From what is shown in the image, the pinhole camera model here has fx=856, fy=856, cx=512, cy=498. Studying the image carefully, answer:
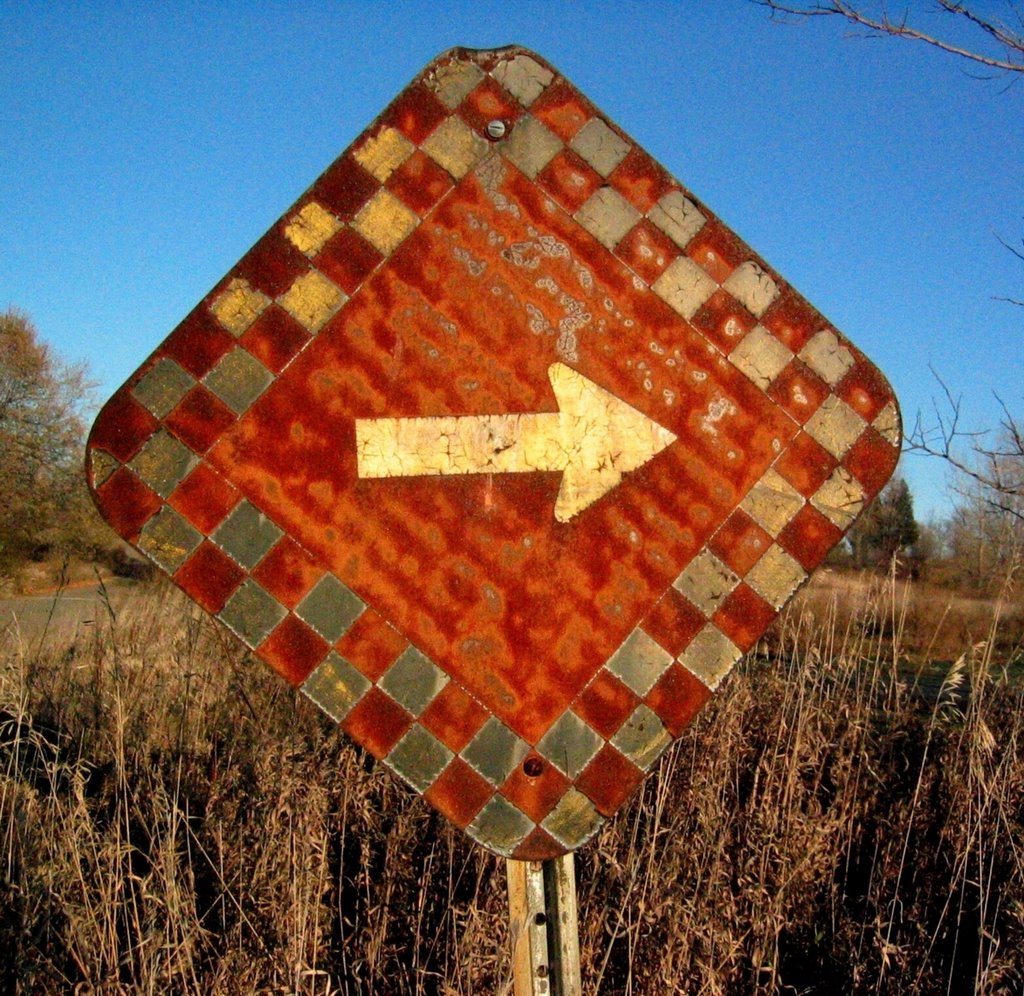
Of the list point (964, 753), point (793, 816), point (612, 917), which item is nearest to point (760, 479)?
point (612, 917)

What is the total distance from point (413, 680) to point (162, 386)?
18.4 inches

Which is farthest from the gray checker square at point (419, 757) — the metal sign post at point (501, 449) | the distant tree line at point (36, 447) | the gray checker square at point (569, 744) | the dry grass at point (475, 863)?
the distant tree line at point (36, 447)

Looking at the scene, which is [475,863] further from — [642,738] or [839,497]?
[839,497]

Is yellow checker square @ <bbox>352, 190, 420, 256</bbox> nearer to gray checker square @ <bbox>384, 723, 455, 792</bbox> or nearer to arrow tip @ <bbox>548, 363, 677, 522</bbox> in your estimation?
arrow tip @ <bbox>548, 363, 677, 522</bbox>

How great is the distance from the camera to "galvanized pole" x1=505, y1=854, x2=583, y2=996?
3.67 ft

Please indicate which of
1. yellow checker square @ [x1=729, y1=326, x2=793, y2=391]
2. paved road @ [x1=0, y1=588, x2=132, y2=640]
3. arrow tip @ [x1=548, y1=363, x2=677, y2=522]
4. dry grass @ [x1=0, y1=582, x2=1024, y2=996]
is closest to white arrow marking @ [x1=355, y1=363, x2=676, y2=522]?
arrow tip @ [x1=548, y1=363, x2=677, y2=522]

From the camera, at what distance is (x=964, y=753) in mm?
2994

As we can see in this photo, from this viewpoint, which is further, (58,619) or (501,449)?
(58,619)

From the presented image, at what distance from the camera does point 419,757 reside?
3.35ft

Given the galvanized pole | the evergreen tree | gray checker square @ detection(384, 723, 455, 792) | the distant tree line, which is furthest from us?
the distant tree line

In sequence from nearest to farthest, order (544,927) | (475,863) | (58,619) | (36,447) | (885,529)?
(544,927), (475,863), (58,619), (885,529), (36,447)

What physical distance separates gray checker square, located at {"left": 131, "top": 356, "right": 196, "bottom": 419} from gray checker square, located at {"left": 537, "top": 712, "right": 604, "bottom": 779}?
604 mm

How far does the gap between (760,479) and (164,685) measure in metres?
2.98

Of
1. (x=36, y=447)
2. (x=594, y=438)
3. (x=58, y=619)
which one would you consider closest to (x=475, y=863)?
(x=594, y=438)
